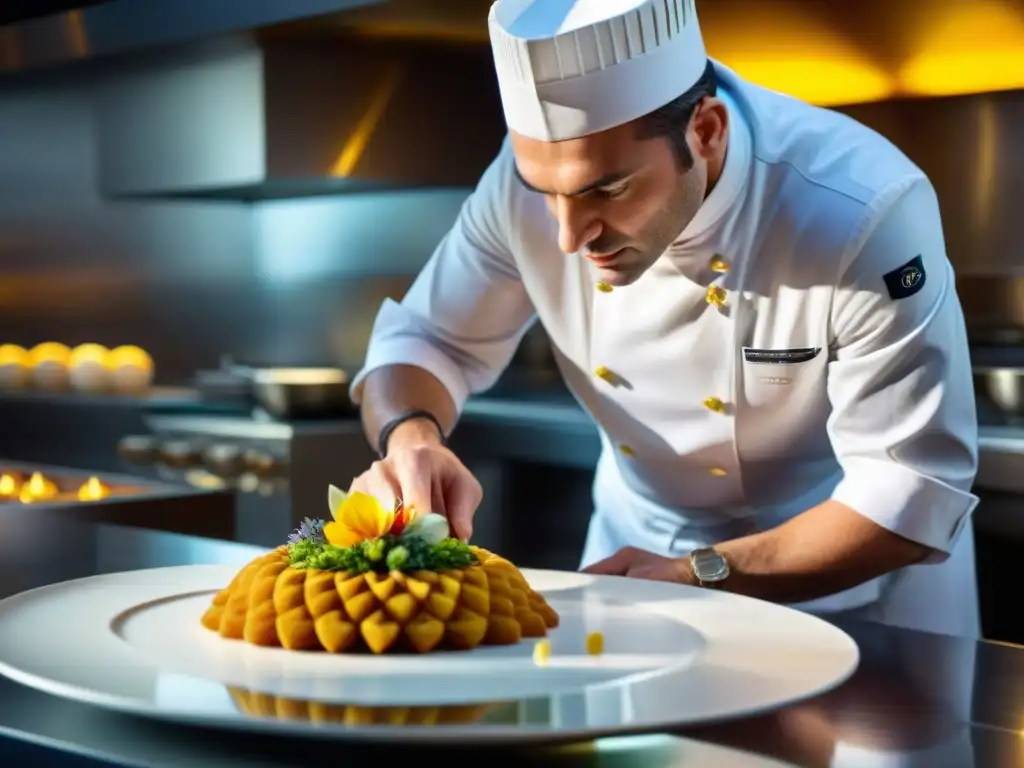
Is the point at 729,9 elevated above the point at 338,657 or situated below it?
above

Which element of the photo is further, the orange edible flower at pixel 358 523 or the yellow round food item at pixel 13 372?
the yellow round food item at pixel 13 372

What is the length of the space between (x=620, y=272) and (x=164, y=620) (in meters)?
0.67

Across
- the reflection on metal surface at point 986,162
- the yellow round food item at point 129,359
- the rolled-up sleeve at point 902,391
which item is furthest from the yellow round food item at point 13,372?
the rolled-up sleeve at point 902,391

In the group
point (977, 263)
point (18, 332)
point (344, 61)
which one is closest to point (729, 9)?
point (977, 263)

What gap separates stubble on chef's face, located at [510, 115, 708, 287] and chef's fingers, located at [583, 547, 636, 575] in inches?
12.0

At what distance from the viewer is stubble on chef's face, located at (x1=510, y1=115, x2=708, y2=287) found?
5.08 feet

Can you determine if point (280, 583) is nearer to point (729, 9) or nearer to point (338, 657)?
point (338, 657)

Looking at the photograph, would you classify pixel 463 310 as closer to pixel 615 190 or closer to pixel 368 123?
pixel 615 190

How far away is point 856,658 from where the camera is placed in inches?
42.1

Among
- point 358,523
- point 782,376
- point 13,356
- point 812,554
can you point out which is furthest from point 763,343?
point 13,356

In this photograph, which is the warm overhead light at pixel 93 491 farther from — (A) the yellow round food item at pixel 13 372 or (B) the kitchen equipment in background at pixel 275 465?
(A) the yellow round food item at pixel 13 372

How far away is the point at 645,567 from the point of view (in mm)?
1620

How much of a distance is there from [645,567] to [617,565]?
1.3 inches

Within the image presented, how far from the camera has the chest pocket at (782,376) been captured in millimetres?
1829
